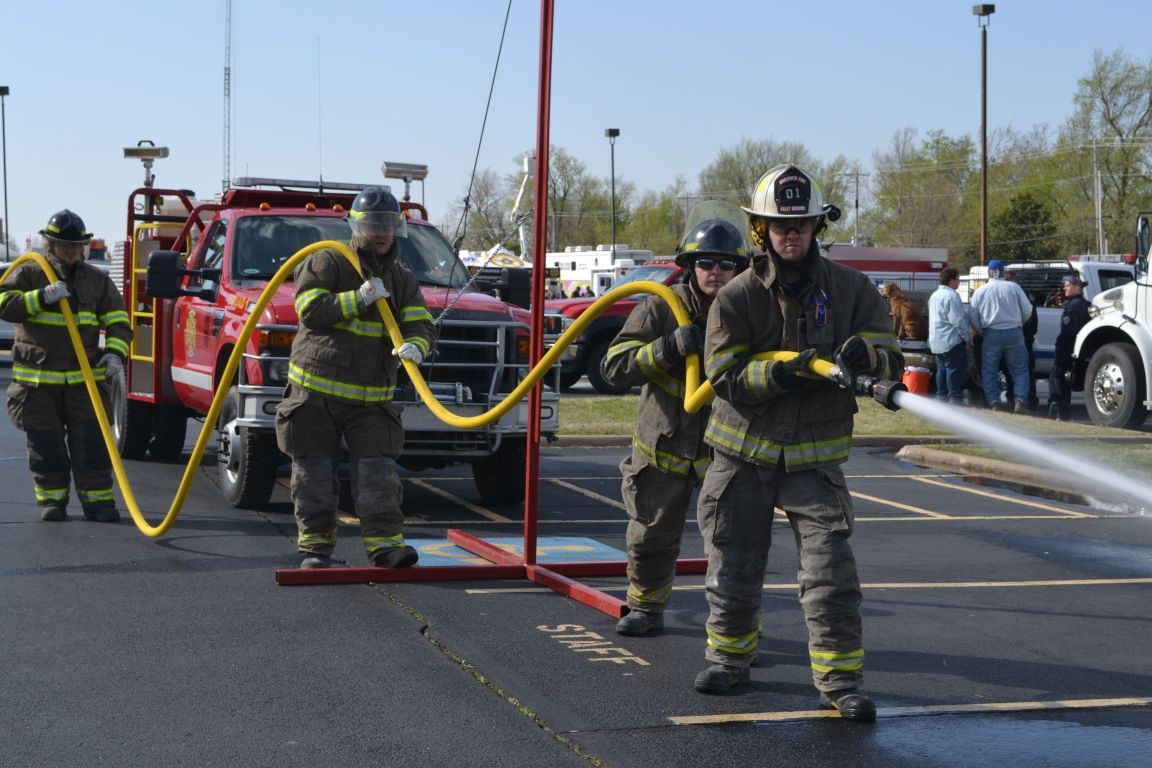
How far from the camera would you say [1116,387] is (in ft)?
56.3

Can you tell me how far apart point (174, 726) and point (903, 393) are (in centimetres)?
281

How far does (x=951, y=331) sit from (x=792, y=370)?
13.3 meters

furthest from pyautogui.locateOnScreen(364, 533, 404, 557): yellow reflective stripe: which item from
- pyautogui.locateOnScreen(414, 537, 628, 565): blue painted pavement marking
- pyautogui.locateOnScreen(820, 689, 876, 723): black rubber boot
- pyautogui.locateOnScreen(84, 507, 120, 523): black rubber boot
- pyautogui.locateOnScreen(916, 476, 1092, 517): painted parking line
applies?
pyautogui.locateOnScreen(916, 476, 1092, 517): painted parking line

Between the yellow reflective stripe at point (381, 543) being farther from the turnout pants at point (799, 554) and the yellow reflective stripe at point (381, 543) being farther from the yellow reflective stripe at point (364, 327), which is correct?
the turnout pants at point (799, 554)

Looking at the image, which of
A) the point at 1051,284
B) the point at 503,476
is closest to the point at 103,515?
the point at 503,476

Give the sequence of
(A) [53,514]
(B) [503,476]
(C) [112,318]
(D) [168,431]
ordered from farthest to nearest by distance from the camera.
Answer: (D) [168,431], (B) [503,476], (C) [112,318], (A) [53,514]

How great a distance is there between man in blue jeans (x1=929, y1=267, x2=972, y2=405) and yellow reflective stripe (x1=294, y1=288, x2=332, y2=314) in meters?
11.6

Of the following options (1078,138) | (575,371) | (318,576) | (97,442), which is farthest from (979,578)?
(1078,138)

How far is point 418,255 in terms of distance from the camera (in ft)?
36.2

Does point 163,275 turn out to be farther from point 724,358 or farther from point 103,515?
point 724,358

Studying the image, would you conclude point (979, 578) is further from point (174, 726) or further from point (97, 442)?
point (97, 442)

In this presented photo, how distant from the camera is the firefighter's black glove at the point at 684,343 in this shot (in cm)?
590

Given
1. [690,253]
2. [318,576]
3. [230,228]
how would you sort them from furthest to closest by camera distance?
[230,228] → [318,576] → [690,253]

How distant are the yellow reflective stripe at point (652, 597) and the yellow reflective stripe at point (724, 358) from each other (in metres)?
1.44
